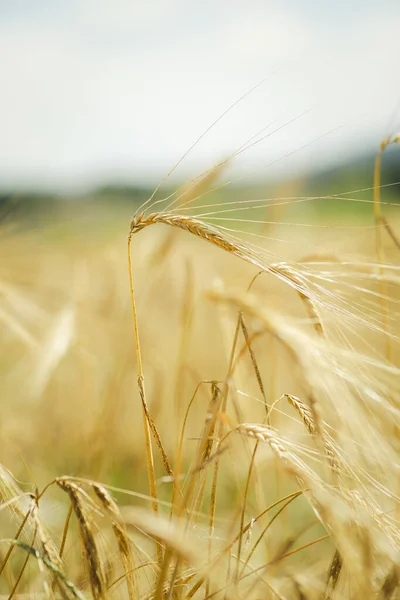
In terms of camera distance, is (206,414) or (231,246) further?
(206,414)

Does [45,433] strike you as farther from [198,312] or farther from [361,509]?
[361,509]

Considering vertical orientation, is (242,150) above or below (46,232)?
above

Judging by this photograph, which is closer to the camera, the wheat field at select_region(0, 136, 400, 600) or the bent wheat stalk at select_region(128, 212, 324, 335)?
the wheat field at select_region(0, 136, 400, 600)

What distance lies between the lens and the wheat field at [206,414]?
60cm

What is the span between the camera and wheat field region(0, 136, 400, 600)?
60 cm

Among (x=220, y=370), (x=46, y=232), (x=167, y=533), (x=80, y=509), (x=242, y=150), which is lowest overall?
(x=220, y=370)

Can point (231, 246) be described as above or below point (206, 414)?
above

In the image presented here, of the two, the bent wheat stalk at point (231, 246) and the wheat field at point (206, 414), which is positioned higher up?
the bent wheat stalk at point (231, 246)

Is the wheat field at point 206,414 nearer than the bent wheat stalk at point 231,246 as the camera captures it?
Yes

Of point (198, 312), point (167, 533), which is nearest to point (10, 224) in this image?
point (167, 533)

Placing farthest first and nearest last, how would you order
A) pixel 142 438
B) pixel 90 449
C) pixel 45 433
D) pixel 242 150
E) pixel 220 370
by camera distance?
pixel 220 370 → pixel 142 438 → pixel 45 433 → pixel 90 449 → pixel 242 150

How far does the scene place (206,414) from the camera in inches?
45.4

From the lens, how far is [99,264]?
2.48 metres

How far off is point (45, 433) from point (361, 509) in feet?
5.35
